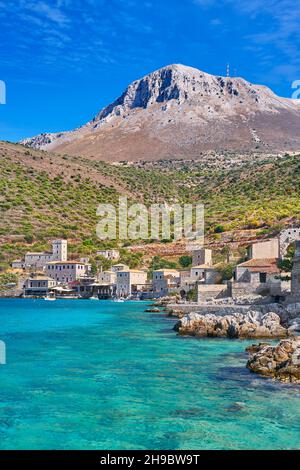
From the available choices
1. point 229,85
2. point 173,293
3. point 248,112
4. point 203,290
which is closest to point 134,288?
point 173,293

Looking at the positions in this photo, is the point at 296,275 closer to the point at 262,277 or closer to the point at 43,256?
the point at 262,277

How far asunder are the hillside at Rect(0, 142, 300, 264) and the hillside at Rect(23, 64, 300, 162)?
32718mm

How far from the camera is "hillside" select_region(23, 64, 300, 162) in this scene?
14600 centimetres

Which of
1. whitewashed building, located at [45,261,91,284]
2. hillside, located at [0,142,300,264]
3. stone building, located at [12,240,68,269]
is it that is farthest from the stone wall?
stone building, located at [12,240,68,269]


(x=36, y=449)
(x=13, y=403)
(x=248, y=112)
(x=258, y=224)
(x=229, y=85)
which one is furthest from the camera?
(x=229, y=85)

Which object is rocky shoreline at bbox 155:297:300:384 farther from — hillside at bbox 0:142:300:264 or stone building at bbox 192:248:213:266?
hillside at bbox 0:142:300:264

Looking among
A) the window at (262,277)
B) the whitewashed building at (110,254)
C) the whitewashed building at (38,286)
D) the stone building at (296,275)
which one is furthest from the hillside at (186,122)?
the stone building at (296,275)

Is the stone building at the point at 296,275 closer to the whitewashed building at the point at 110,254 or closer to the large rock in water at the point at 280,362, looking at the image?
the large rock in water at the point at 280,362

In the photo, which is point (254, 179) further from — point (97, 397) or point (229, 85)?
point (229, 85)

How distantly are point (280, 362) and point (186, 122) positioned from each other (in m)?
154

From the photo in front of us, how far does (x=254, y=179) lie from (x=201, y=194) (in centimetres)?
1034

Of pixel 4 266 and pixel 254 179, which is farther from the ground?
pixel 254 179

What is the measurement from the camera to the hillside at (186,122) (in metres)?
146

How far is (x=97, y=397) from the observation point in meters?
12.6
